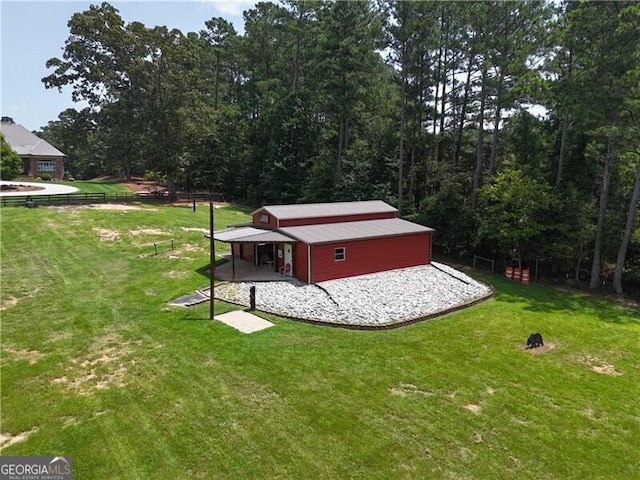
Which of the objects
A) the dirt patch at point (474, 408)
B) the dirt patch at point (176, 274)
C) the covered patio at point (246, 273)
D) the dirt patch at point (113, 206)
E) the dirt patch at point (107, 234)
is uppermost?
the dirt patch at point (113, 206)

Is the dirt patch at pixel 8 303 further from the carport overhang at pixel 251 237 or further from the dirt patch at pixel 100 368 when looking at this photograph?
the carport overhang at pixel 251 237

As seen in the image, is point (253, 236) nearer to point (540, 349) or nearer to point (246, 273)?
point (246, 273)

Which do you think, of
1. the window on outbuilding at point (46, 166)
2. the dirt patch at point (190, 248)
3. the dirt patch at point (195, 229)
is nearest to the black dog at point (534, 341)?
the dirt patch at point (190, 248)

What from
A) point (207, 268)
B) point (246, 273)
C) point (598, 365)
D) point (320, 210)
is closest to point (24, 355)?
point (207, 268)

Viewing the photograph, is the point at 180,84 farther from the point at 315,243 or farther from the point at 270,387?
the point at 270,387

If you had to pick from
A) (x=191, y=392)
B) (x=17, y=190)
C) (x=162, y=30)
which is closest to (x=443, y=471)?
(x=191, y=392)
